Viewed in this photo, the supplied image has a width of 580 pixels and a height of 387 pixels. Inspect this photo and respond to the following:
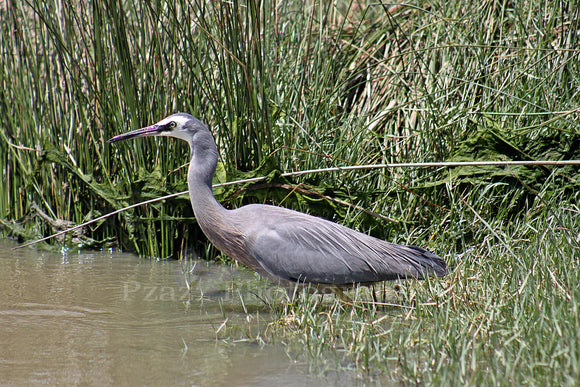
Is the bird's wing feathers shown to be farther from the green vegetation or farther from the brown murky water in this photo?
the brown murky water

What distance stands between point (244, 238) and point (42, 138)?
95.4 inches

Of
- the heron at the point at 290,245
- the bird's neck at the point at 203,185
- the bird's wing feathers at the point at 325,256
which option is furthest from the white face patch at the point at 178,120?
the bird's wing feathers at the point at 325,256

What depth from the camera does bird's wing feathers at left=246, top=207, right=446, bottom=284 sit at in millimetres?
4047

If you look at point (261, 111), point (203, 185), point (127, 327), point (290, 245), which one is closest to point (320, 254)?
point (290, 245)

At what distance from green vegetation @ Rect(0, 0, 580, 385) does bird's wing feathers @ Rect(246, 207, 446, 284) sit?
0.18 meters

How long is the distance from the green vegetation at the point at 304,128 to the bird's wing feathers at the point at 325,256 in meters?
0.18

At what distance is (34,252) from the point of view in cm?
564

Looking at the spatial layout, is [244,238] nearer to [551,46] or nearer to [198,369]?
[198,369]

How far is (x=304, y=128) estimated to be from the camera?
543 centimetres

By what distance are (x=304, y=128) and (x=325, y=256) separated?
5.38 ft

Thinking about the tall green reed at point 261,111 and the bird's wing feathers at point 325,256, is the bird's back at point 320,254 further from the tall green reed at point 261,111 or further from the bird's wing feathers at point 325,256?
the tall green reed at point 261,111

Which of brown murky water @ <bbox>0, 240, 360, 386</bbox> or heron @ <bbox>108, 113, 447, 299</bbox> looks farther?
heron @ <bbox>108, 113, 447, 299</bbox>

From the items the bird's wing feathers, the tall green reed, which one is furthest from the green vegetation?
the bird's wing feathers

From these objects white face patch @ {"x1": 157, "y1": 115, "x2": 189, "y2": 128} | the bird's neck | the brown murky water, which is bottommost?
the brown murky water
